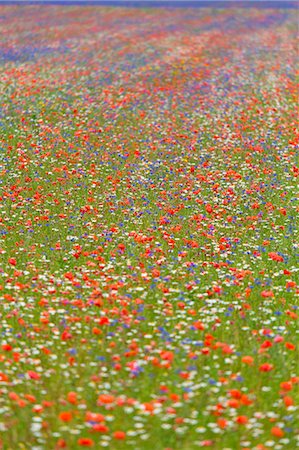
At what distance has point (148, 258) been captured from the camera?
393 inches

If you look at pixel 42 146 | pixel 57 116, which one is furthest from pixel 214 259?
pixel 57 116

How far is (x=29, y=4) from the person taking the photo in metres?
40.9

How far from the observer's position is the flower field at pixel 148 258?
623cm

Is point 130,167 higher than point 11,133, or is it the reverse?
point 11,133

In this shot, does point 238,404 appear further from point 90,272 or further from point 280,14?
point 280,14

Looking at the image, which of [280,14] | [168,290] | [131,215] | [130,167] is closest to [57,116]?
[130,167]

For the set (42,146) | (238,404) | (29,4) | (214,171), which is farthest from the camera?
(29,4)

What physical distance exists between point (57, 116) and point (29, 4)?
2511 cm

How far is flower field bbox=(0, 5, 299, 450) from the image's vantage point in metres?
6.23

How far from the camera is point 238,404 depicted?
617 centimetres

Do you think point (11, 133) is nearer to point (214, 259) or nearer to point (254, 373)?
point (214, 259)

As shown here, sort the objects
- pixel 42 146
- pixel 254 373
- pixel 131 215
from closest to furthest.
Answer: pixel 254 373 → pixel 131 215 → pixel 42 146

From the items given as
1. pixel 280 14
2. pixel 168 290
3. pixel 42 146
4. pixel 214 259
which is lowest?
pixel 168 290

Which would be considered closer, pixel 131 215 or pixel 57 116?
pixel 131 215
